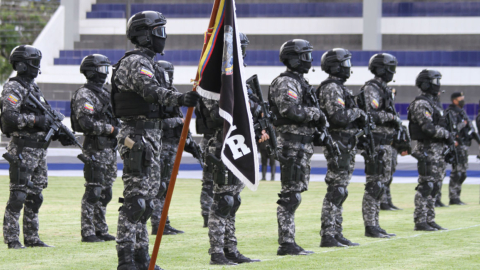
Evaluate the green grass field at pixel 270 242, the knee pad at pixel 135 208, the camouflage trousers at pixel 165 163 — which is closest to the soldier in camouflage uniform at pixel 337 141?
the green grass field at pixel 270 242

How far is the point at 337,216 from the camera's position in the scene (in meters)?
9.70

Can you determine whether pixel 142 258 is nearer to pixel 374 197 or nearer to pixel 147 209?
pixel 147 209

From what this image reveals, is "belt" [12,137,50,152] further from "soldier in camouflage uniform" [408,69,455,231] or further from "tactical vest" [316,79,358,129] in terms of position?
"soldier in camouflage uniform" [408,69,455,231]

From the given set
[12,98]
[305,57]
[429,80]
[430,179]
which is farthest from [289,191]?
[429,80]

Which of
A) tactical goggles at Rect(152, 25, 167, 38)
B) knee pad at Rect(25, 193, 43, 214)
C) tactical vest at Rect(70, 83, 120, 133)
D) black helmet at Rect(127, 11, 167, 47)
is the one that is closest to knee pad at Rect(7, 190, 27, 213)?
knee pad at Rect(25, 193, 43, 214)

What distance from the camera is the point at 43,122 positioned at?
29.3 feet

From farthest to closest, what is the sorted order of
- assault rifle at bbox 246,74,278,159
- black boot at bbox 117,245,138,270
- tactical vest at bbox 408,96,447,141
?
1. tactical vest at bbox 408,96,447,141
2. assault rifle at bbox 246,74,278,159
3. black boot at bbox 117,245,138,270

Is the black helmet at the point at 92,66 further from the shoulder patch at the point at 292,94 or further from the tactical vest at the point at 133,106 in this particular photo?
the tactical vest at the point at 133,106

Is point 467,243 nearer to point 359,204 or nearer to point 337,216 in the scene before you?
point 337,216

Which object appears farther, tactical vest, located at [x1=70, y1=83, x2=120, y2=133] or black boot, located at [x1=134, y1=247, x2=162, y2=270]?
tactical vest, located at [x1=70, y1=83, x2=120, y2=133]

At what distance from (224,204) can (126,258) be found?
1.34m

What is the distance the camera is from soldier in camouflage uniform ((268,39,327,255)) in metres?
8.62

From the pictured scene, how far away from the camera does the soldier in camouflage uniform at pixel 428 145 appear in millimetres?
11391

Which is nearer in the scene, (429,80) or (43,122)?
(43,122)
